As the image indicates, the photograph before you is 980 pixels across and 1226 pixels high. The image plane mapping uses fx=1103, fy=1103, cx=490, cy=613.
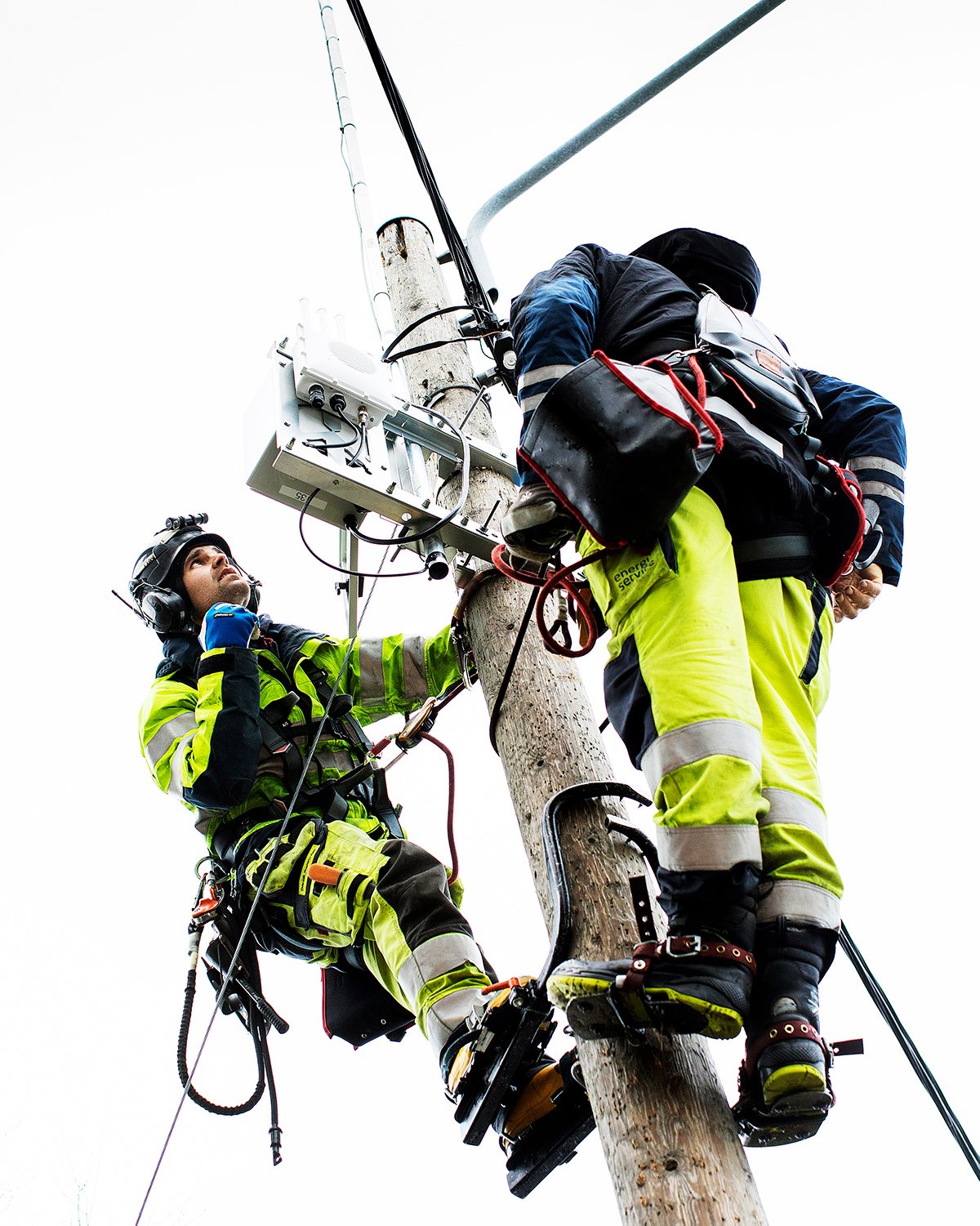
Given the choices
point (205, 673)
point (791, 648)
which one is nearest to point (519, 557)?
point (791, 648)

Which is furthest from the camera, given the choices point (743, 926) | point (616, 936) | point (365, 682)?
point (365, 682)

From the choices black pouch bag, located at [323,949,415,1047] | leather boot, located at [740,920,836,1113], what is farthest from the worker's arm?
black pouch bag, located at [323,949,415,1047]

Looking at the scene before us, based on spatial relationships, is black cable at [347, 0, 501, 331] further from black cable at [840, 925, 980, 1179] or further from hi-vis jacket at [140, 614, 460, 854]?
black cable at [840, 925, 980, 1179]

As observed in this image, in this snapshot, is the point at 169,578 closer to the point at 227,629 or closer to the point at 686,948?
the point at 227,629

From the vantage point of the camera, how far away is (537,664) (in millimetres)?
3010

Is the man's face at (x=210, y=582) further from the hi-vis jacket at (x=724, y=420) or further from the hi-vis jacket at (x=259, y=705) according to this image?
the hi-vis jacket at (x=724, y=420)

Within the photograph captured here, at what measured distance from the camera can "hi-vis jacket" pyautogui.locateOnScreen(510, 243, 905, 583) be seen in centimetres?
253

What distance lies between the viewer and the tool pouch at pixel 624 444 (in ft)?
7.35

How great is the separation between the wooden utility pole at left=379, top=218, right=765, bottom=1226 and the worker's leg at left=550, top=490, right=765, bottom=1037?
0.63 feet

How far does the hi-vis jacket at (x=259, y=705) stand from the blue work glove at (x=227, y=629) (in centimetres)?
6

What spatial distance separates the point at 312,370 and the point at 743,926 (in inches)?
88.7

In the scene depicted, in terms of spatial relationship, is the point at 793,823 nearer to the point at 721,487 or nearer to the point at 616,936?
the point at 616,936

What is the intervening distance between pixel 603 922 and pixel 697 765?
51 centimetres

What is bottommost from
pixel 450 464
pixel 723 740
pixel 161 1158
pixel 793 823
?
pixel 161 1158
